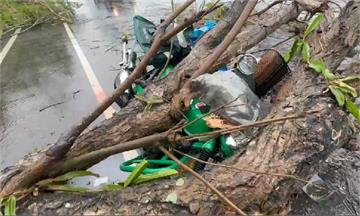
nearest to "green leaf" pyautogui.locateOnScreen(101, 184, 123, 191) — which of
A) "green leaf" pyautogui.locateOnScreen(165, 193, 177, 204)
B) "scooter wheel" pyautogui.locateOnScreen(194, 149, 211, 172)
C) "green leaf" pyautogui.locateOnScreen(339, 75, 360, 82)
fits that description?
"green leaf" pyautogui.locateOnScreen(165, 193, 177, 204)

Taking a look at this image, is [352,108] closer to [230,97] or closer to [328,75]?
[328,75]

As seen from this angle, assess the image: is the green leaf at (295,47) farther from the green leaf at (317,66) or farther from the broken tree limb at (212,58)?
the broken tree limb at (212,58)

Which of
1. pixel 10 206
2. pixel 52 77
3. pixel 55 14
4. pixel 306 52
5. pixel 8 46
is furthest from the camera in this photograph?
pixel 55 14

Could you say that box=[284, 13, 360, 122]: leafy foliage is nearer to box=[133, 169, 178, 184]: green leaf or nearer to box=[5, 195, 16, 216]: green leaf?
box=[133, 169, 178, 184]: green leaf

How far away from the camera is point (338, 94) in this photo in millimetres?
3098

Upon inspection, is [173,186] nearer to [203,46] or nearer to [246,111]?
[246,111]

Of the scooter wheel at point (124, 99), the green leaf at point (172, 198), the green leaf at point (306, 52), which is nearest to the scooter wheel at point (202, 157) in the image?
the green leaf at point (172, 198)

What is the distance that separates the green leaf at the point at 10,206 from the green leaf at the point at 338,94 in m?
2.40

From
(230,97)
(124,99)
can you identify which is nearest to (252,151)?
(230,97)

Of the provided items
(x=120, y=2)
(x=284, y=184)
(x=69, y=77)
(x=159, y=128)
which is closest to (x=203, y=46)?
(x=159, y=128)

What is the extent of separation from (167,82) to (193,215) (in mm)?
1523

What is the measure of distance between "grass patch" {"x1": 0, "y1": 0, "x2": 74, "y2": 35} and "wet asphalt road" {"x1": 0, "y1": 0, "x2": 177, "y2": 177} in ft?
1.10

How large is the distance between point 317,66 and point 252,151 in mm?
1184

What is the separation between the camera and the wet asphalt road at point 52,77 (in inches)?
210
